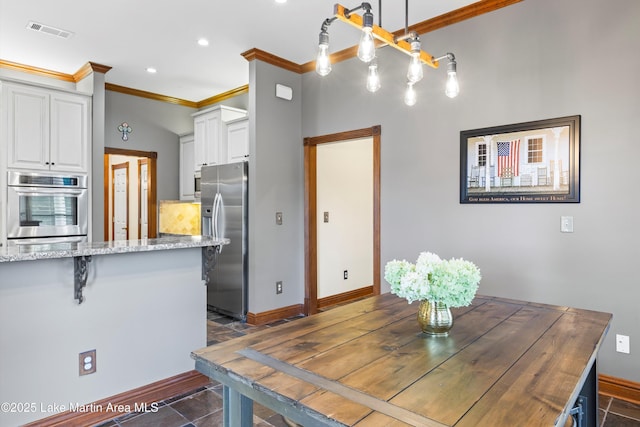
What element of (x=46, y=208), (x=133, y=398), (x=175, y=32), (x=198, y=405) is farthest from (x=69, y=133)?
(x=198, y=405)

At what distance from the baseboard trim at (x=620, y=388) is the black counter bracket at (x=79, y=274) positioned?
134 inches

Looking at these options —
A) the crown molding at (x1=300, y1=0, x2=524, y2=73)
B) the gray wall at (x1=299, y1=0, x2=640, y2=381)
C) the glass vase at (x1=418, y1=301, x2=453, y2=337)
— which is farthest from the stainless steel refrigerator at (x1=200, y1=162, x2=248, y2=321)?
the glass vase at (x1=418, y1=301, x2=453, y2=337)

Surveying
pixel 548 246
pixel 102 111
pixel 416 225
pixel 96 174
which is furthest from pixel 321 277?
pixel 102 111

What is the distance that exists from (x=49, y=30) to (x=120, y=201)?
4.01 meters

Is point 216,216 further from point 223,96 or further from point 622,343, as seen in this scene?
point 622,343

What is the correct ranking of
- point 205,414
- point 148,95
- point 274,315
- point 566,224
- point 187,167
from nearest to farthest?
point 205,414 < point 566,224 < point 274,315 < point 148,95 < point 187,167

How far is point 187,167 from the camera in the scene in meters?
5.82

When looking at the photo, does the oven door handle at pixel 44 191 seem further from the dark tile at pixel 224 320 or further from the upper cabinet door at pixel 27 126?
the dark tile at pixel 224 320

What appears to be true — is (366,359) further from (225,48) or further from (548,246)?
(225,48)

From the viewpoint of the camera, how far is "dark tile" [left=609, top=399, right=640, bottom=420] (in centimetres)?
236

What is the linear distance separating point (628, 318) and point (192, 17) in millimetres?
4078

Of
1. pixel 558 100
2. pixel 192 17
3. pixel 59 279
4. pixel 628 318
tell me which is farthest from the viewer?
pixel 192 17

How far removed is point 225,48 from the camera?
4.05 m

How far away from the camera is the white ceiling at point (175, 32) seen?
126 inches
